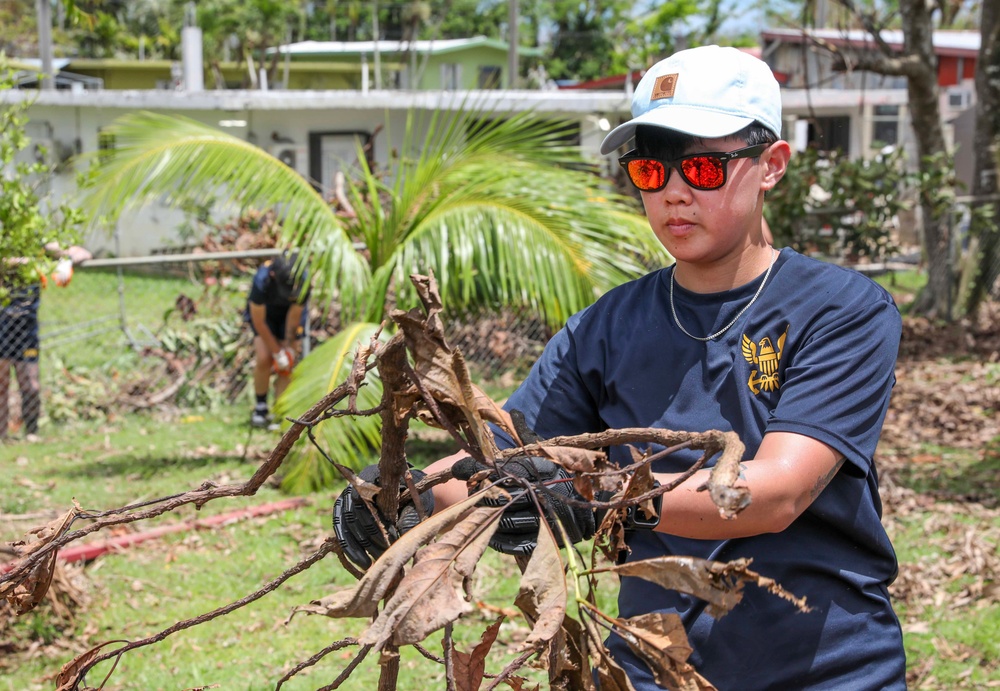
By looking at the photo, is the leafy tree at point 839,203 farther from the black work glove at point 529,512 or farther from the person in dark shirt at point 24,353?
the black work glove at point 529,512

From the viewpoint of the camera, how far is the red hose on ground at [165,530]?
583cm

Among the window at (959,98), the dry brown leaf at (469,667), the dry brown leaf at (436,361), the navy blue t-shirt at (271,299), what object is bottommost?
the navy blue t-shirt at (271,299)

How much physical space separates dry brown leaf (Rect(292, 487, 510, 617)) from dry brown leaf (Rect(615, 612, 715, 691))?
9.2 inches

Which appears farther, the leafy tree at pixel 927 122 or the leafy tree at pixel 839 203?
the leafy tree at pixel 839 203

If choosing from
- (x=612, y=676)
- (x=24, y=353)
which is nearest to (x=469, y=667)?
(x=612, y=676)

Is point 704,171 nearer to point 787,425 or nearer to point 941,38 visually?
point 787,425

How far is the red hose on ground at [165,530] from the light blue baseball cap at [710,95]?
15.3 ft

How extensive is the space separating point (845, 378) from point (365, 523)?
2.69 ft

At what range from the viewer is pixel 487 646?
1398 mm

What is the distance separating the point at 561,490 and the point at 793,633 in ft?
2.04

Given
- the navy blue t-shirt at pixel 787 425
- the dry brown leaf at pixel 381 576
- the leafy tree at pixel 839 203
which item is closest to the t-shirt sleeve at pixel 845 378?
the navy blue t-shirt at pixel 787 425

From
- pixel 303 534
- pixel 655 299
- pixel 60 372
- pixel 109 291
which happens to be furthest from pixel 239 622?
pixel 109 291

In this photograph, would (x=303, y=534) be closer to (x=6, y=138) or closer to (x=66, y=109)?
(x=6, y=138)

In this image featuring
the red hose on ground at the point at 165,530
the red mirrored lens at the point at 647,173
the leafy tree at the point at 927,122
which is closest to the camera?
the red mirrored lens at the point at 647,173
